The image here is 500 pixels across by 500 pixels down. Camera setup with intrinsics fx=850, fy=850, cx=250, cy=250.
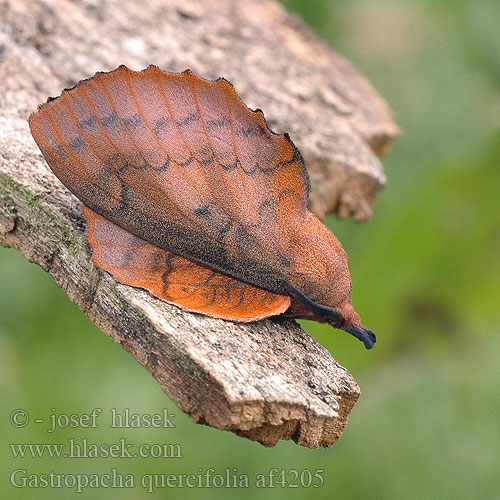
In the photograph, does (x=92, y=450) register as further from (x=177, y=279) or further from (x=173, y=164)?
(x=173, y=164)

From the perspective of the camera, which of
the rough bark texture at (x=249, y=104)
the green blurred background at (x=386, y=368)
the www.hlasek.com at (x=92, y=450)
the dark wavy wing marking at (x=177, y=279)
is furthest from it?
the green blurred background at (x=386, y=368)

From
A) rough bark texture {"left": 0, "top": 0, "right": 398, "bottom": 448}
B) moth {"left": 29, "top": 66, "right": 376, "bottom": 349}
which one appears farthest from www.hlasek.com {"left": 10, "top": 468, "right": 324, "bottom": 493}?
moth {"left": 29, "top": 66, "right": 376, "bottom": 349}

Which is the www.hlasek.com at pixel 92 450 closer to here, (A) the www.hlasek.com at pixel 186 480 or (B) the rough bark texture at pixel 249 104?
(A) the www.hlasek.com at pixel 186 480

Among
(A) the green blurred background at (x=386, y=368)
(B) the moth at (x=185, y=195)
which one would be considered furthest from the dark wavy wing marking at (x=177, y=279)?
(A) the green blurred background at (x=386, y=368)

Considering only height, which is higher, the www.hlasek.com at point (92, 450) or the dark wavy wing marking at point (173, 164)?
the dark wavy wing marking at point (173, 164)

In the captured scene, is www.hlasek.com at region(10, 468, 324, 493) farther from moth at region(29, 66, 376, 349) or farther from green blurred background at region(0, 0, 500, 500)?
moth at region(29, 66, 376, 349)

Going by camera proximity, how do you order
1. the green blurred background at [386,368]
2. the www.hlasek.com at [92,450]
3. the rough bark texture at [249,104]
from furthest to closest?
1. the green blurred background at [386,368]
2. the www.hlasek.com at [92,450]
3. the rough bark texture at [249,104]

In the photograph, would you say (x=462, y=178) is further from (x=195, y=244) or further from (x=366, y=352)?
(x=195, y=244)

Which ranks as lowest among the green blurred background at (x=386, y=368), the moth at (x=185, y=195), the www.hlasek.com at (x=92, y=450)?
the www.hlasek.com at (x=92, y=450)
